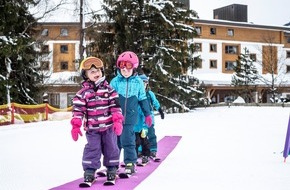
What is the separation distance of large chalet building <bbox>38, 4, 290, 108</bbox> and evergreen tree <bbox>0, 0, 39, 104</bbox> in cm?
2162

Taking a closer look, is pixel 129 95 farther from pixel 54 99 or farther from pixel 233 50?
pixel 233 50

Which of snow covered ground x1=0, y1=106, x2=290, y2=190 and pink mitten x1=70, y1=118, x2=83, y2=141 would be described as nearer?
pink mitten x1=70, y1=118, x2=83, y2=141

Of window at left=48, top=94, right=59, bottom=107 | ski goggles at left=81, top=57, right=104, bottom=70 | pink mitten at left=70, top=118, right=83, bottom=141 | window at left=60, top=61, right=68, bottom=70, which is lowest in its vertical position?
window at left=48, top=94, right=59, bottom=107

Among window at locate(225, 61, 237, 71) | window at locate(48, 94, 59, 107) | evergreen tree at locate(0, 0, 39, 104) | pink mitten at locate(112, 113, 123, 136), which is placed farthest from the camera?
window at locate(225, 61, 237, 71)

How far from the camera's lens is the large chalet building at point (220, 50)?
156ft

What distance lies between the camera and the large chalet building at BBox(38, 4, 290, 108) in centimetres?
4741

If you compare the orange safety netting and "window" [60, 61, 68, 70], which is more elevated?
"window" [60, 61, 68, 70]

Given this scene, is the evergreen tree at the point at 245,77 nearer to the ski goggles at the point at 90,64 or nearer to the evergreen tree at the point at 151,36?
the evergreen tree at the point at 151,36

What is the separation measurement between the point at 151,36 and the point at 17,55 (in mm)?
8678

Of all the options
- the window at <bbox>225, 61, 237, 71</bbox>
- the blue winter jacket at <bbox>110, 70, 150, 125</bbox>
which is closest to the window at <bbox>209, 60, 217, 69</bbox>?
the window at <bbox>225, 61, 237, 71</bbox>

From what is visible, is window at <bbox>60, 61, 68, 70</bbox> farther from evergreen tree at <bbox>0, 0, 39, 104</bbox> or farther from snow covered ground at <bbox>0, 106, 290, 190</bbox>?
snow covered ground at <bbox>0, 106, 290, 190</bbox>

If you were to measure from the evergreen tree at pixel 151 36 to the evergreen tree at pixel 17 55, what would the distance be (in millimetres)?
4353

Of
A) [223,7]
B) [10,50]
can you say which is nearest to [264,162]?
[10,50]

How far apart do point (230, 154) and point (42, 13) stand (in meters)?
18.3
